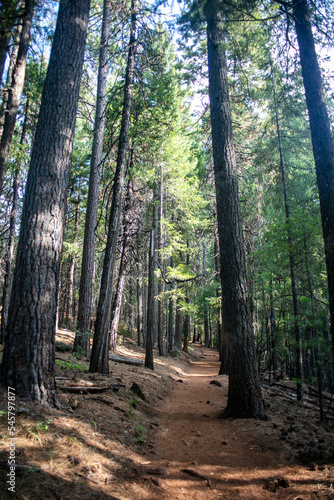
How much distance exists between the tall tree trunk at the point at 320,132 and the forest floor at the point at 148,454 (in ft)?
6.97

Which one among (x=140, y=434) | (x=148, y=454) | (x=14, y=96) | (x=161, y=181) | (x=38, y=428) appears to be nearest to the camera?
(x=38, y=428)

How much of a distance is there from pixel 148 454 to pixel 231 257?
13.0 feet

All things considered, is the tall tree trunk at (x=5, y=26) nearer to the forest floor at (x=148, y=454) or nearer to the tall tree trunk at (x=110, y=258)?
the tall tree trunk at (x=110, y=258)

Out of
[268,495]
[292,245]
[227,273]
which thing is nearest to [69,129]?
[227,273]

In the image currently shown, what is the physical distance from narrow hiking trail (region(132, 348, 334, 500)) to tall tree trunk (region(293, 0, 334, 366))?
222cm

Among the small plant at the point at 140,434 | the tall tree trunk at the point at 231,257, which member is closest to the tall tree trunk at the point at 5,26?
the tall tree trunk at the point at 231,257

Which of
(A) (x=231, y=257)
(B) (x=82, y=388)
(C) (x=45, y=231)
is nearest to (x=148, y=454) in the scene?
(B) (x=82, y=388)

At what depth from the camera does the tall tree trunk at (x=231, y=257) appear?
5.50 m

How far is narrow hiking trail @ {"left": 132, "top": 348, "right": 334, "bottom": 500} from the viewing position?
297 centimetres

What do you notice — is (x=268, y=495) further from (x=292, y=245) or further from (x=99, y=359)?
(x=292, y=245)

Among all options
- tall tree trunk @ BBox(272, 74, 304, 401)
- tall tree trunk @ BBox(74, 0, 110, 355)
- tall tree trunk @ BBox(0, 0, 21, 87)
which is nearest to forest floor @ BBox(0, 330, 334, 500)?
tall tree trunk @ BBox(272, 74, 304, 401)

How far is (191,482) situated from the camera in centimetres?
322

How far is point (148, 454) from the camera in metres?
3.89

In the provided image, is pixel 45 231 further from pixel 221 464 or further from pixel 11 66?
pixel 11 66
